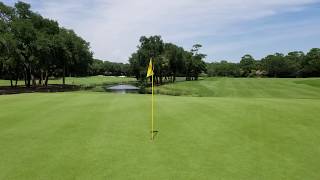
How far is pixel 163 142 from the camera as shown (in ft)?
42.6

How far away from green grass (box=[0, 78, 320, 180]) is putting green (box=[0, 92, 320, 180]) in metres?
0.03

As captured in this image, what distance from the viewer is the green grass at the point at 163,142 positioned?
10.2m

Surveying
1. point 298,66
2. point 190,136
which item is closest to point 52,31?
point 190,136

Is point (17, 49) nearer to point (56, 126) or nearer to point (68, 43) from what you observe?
point (68, 43)

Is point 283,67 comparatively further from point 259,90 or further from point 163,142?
point 163,142

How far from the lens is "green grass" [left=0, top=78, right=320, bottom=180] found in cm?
1022

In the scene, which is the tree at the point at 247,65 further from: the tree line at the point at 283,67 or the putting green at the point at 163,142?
the putting green at the point at 163,142

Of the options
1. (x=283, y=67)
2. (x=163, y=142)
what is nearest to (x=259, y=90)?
(x=163, y=142)

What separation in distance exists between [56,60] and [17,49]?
531 inches

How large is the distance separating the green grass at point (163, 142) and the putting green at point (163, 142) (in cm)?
3

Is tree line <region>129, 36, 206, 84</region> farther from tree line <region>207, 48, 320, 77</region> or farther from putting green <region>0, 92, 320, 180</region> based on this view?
putting green <region>0, 92, 320, 180</region>

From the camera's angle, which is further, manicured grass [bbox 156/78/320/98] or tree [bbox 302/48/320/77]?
tree [bbox 302/48/320/77]

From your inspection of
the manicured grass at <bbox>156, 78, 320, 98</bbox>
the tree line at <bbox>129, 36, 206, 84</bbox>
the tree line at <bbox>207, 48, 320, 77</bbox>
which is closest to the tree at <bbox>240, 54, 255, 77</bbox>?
the tree line at <bbox>207, 48, 320, 77</bbox>

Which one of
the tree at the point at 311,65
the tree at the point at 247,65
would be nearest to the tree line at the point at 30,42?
the tree at the point at 311,65
